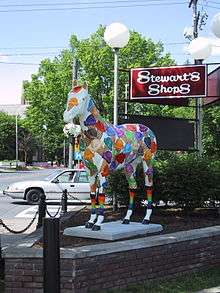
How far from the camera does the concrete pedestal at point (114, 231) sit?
A: 8.09 m

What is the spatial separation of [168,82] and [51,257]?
8.92m

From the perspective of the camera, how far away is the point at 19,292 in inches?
259

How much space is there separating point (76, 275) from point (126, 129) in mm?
3488

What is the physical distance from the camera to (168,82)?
42.2 feet

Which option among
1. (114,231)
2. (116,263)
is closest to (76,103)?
(114,231)

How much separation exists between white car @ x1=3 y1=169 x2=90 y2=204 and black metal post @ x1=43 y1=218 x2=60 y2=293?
48.3ft

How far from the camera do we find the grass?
22.9 ft

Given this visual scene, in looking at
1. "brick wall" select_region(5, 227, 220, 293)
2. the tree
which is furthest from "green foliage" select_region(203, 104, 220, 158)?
the tree

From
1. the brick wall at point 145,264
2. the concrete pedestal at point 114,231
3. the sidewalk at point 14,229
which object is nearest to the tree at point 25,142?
the sidewalk at point 14,229

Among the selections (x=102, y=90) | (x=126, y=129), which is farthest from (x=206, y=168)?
(x=102, y=90)

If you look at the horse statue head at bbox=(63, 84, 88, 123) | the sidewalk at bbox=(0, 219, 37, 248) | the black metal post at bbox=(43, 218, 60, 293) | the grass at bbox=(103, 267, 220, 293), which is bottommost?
the sidewalk at bbox=(0, 219, 37, 248)

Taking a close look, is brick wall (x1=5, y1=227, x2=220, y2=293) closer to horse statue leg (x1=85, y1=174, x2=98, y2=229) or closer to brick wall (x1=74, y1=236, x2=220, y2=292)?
brick wall (x1=74, y1=236, x2=220, y2=292)

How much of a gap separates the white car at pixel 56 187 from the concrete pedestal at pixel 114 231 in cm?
1052

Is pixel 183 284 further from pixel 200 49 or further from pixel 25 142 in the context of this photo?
pixel 25 142
